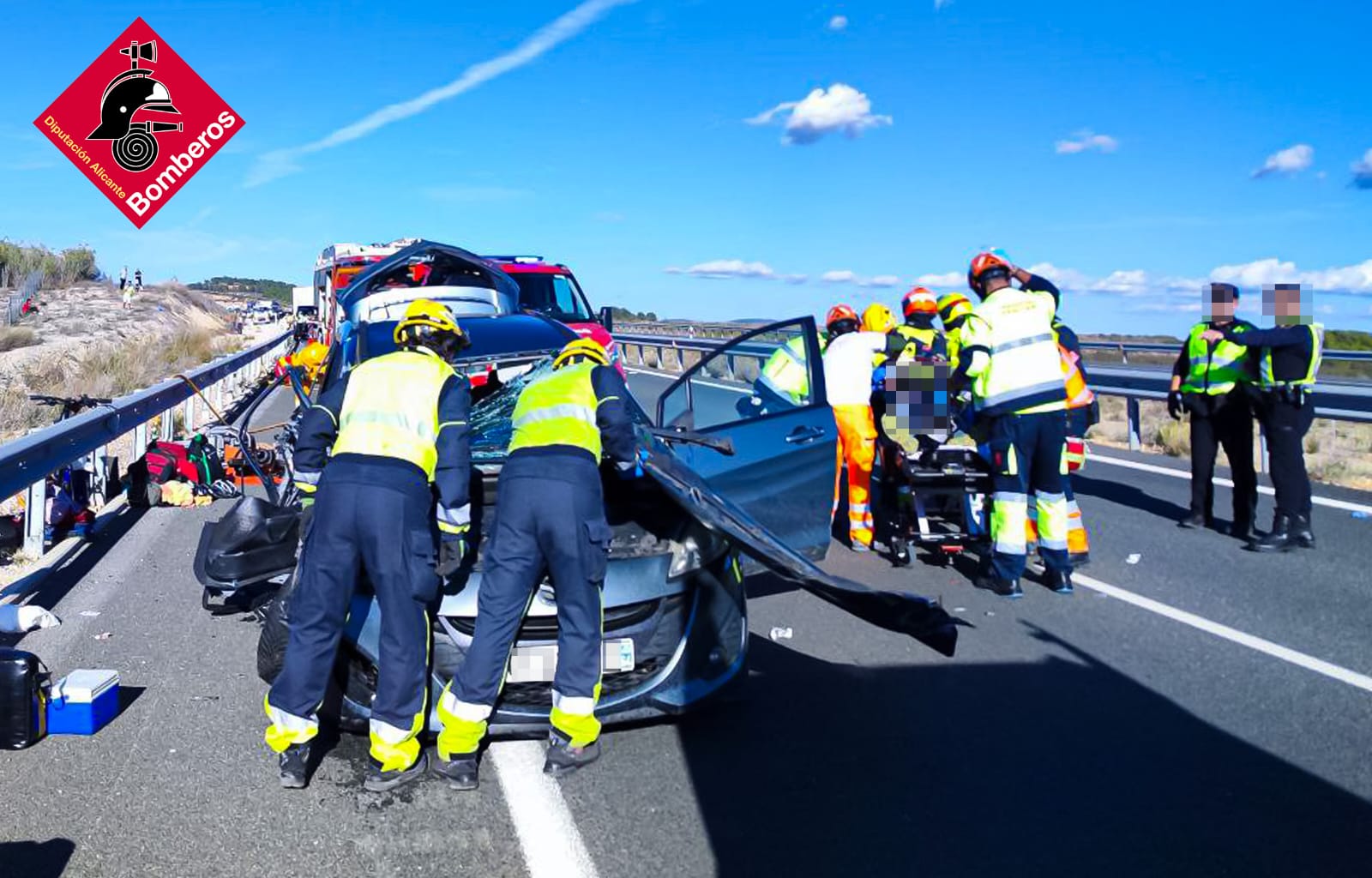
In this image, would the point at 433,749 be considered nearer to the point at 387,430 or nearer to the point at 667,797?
the point at 667,797

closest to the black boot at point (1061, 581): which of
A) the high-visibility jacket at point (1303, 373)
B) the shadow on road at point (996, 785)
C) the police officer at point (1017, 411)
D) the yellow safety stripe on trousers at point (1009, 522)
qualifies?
the police officer at point (1017, 411)

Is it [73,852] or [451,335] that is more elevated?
[451,335]

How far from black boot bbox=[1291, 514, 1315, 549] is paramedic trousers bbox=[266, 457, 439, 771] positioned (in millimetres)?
6631

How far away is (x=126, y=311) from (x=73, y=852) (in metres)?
37.7

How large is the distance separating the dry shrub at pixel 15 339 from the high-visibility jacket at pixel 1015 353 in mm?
23327

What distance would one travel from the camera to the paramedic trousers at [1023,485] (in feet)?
22.5

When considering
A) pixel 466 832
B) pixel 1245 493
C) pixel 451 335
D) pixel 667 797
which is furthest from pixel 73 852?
pixel 1245 493

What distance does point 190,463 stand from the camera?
9898 millimetres

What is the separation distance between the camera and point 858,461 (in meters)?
7.90

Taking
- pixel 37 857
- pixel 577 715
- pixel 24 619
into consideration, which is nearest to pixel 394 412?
pixel 577 715

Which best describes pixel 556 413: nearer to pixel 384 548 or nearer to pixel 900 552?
pixel 384 548

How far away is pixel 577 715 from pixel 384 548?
3.25 feet

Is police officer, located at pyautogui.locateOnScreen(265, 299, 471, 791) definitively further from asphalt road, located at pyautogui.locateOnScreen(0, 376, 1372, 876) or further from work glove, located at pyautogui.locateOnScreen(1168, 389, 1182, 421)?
work glove, located at pyautogui.locateOnScreen(1168, 389, 1182, 421)

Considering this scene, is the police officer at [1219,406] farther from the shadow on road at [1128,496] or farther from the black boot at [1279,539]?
the shadow on road at [1128,496]
